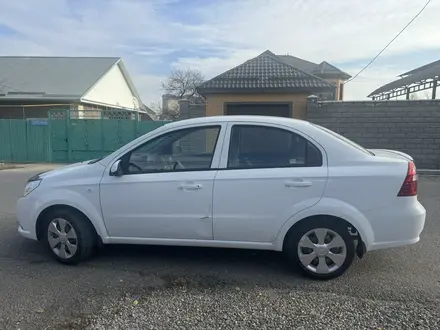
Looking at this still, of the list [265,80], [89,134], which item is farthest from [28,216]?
[89,134]

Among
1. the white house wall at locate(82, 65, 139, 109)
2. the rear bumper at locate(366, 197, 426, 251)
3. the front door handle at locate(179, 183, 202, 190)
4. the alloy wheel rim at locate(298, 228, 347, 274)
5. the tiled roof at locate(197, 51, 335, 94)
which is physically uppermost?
the white house wall at locate(82, 65, 139, 109)

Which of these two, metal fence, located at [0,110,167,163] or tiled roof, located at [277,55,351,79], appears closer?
metal fence, located at [0,110,167,163]

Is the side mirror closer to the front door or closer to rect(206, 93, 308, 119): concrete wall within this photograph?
the front door

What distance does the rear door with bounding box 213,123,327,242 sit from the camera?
346 cm

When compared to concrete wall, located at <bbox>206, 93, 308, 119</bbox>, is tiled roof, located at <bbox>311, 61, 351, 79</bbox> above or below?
above

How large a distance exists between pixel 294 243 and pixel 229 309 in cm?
97

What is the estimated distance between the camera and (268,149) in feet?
12.0

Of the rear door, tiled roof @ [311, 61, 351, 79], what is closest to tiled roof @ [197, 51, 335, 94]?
the rear door

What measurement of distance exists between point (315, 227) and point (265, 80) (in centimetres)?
999

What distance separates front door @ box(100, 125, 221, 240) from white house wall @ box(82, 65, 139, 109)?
18.6 metres

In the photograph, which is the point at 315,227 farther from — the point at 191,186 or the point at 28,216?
the point at 28,216

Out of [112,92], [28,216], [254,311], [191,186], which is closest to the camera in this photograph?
[254,311]

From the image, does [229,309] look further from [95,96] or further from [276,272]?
[95,96]

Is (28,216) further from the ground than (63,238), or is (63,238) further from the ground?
(28,216)
